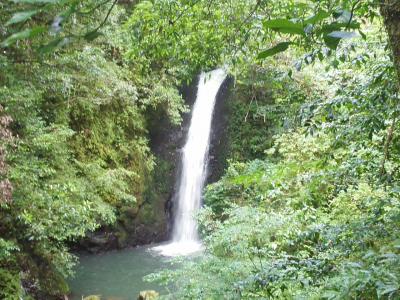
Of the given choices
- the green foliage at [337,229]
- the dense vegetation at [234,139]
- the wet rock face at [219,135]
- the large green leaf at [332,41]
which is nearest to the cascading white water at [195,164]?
the wet rock face at [219,135]

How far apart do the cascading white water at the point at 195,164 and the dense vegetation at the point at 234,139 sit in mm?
736

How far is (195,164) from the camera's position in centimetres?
1175

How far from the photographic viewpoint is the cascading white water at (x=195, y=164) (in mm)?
11086

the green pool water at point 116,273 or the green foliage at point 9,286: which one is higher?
the green foliage at point 9,286

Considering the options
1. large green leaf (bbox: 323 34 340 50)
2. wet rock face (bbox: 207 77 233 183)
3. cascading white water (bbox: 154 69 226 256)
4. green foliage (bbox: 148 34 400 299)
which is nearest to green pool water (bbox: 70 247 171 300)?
cascading white water (bbox: 154 69 226 256)

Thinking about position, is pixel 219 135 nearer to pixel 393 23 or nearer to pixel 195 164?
pixel 195 164

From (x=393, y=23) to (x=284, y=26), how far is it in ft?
2.47

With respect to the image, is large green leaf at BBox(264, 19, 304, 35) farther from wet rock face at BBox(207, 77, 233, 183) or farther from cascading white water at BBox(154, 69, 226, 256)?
wet rock face at BBox(207, 77, 233, 183)

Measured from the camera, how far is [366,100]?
275 cm

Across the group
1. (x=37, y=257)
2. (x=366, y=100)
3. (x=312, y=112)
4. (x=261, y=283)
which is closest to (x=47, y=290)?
(x=37, y=257)

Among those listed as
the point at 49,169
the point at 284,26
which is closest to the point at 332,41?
the point at 284,26

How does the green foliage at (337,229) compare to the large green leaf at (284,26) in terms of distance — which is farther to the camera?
the green foliage at (337,229)

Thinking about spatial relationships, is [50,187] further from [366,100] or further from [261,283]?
[366,100]

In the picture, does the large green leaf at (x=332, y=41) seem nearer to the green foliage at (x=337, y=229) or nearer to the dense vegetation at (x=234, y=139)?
the dense vegetation at (x=234, y=139)
